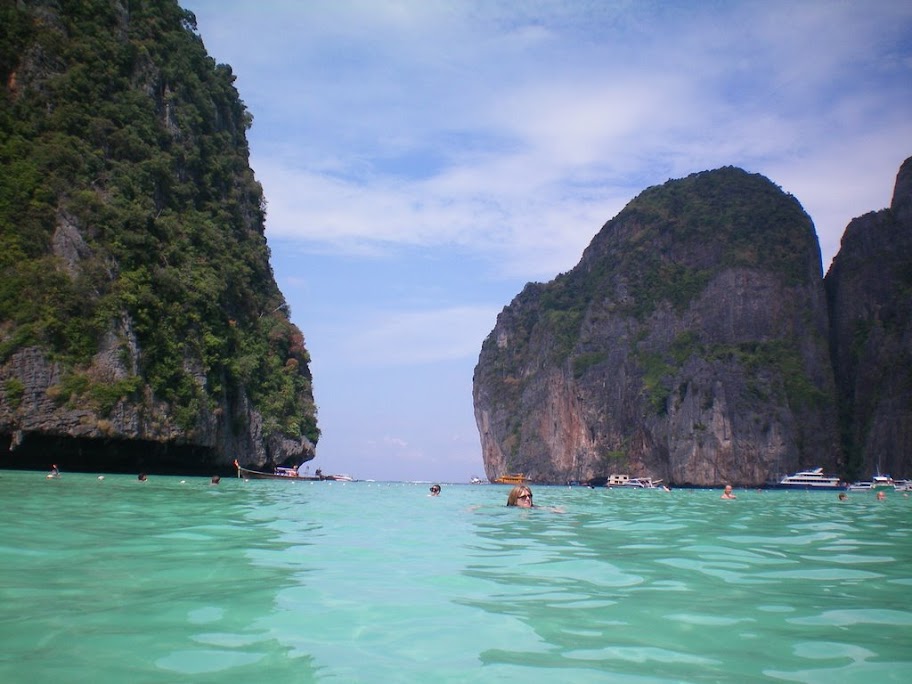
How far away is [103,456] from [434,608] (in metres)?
38.7

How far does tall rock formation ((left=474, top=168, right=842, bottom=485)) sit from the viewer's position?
91.7 meters

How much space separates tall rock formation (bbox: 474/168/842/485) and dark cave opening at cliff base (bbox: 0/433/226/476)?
65802 millimetres

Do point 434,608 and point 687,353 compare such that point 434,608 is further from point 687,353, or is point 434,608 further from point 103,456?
point 687,353

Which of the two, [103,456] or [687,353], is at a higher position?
[687,353]

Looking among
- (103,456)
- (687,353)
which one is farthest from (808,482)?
(103,456)

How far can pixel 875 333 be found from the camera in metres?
98.2

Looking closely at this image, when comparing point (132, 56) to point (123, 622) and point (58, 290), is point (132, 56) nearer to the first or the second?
point (58, 290)

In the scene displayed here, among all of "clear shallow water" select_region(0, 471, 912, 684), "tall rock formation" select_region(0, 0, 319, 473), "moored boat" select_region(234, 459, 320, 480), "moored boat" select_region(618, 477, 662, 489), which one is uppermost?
"tall rock formation" select_region(0, 0, 319, 473)

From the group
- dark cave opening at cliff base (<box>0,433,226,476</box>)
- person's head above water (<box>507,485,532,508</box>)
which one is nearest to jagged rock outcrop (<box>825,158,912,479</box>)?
dark cave opening at cliff base (<box>0,433,226,476</box>)

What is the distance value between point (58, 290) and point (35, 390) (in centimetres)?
530

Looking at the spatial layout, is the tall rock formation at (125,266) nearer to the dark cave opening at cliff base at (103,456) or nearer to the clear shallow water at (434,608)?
the dark cave opening at cliff base at (103,456)

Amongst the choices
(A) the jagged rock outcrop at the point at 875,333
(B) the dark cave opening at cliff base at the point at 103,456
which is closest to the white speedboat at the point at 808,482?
(A) the jagged rock outcrop at the point at 875,333

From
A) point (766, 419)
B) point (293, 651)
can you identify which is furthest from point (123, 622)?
point (766, 419)

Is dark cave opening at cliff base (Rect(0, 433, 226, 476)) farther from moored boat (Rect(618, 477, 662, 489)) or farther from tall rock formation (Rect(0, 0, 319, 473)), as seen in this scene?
moored boat (Rect(618, 477, 662, 489))
